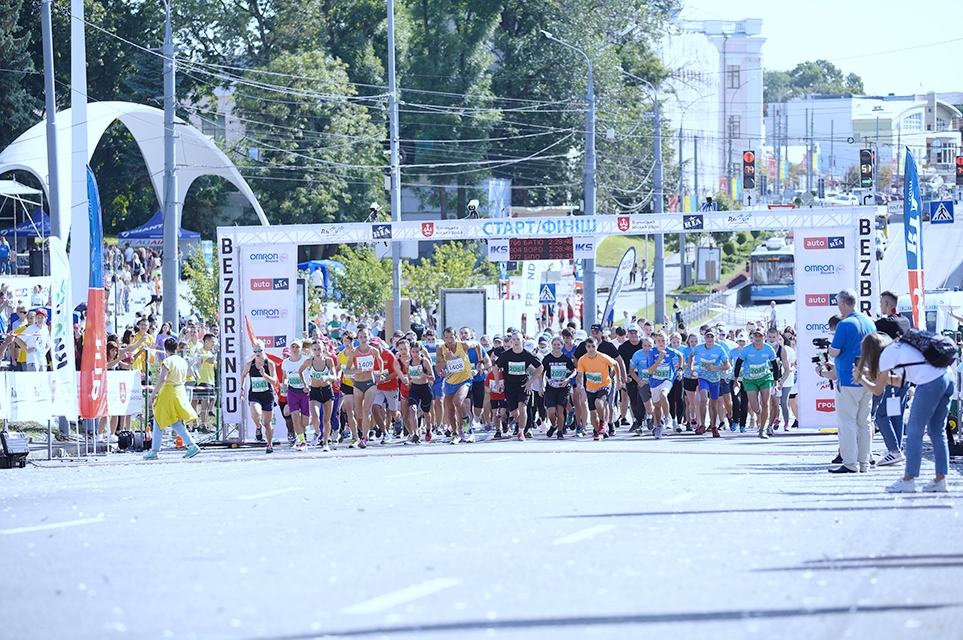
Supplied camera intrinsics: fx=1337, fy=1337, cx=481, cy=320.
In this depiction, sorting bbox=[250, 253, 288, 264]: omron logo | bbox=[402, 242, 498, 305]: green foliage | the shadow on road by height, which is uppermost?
bbox=[402, 242, 498, 305]: green foliage

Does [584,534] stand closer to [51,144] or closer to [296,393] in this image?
[296,393]

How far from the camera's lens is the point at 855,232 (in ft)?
71.5

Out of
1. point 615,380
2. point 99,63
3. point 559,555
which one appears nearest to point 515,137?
point 99,63

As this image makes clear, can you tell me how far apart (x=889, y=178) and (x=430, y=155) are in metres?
85.4

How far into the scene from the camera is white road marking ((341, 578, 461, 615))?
21.9 ft

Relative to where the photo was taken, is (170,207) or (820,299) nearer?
(820,299)

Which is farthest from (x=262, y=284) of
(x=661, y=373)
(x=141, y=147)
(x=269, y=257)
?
(x=141, y=147)

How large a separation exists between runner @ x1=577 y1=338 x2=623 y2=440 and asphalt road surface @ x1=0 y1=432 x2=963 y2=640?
7407mm

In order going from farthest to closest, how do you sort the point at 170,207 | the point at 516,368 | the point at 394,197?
the point at 394,197 < the point at 170,207 < the point at 516,368

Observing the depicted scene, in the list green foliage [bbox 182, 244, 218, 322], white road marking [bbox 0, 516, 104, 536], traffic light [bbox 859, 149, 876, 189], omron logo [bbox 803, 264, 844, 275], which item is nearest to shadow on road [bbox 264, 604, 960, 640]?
white road marking [bbox 0, 516, 104, 536]

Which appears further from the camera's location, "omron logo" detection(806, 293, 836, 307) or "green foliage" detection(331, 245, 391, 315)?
"green foliage" detection(331, 245, 391, 315)

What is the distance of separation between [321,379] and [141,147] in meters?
22.1

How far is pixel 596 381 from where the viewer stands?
72.3 feet

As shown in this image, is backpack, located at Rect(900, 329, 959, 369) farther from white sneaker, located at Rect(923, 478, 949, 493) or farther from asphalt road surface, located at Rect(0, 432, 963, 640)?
asphalt road surface, located at Rect(0, 432, 963, 640)
